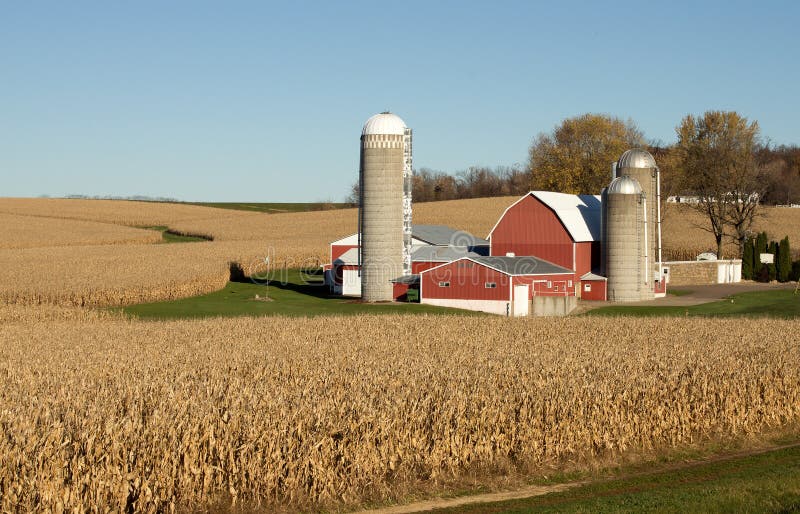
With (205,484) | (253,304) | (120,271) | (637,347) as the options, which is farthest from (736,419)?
(120,271)

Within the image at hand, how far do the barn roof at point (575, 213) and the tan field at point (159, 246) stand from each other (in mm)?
21054

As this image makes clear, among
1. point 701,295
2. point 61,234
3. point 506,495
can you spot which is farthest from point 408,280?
point 61,234

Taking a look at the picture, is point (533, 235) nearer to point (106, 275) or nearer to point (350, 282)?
point (350, 282)

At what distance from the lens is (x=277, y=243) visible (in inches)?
3622

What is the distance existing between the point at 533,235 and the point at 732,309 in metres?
13.5

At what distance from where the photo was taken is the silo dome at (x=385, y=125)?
55.8 meters

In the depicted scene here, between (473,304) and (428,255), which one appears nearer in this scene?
(473,304)

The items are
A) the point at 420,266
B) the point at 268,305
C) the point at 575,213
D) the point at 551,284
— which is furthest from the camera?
the point at 575,213

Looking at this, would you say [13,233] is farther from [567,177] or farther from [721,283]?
[721,283]

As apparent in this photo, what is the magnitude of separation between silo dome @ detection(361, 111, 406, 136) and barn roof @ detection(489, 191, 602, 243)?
904cm

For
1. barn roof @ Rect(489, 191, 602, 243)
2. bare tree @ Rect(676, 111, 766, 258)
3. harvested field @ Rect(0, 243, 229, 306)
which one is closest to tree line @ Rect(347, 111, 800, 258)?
bare tree @ Rect(676, 111, 766, 258)

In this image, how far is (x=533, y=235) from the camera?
6106 centimetres

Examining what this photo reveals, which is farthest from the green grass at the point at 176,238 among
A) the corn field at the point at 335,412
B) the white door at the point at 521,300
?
the corn field at the point at 335,412

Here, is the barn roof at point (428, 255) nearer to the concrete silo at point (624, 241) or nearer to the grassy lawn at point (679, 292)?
the concrete silo at point (624, 241)
